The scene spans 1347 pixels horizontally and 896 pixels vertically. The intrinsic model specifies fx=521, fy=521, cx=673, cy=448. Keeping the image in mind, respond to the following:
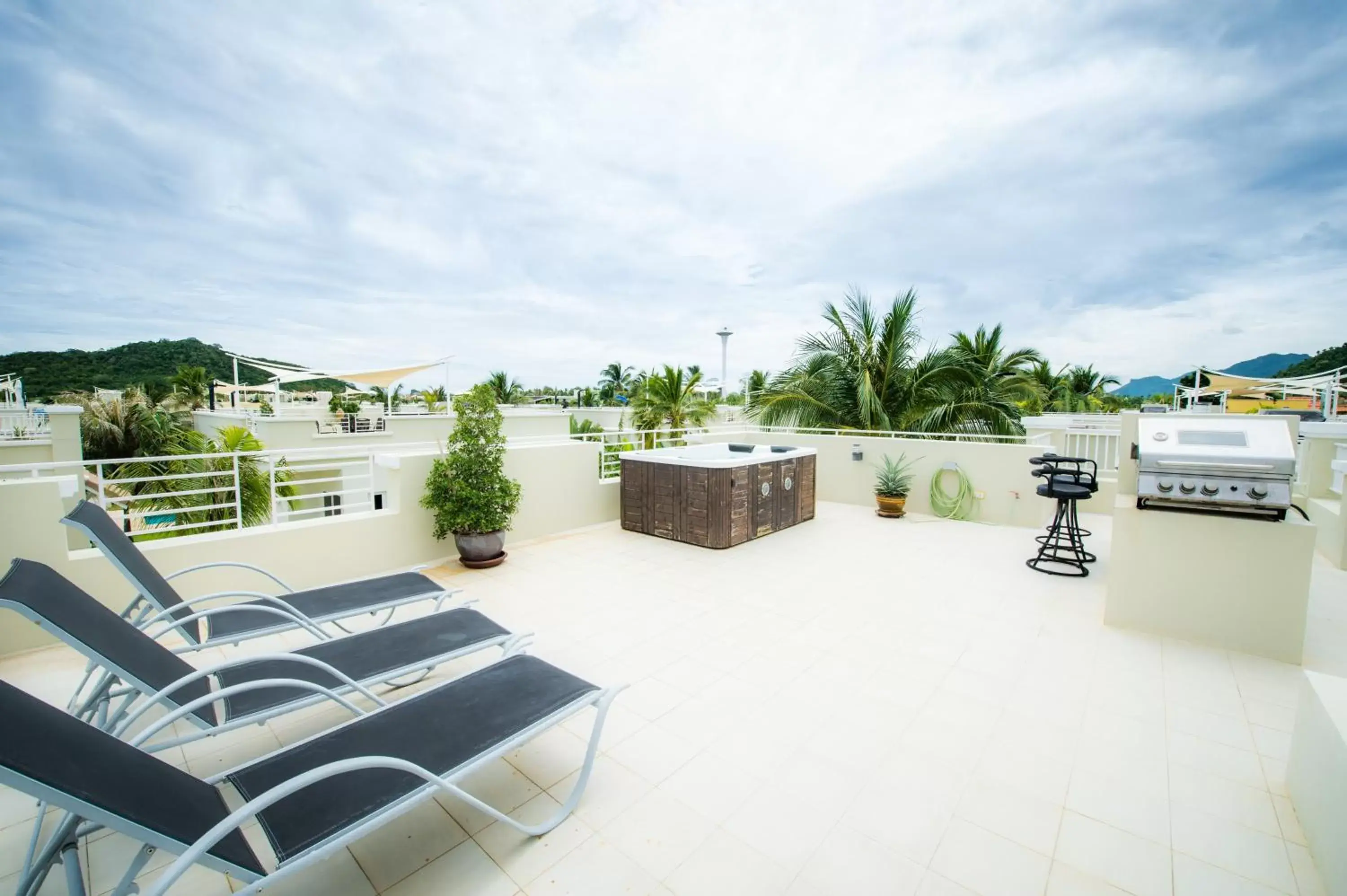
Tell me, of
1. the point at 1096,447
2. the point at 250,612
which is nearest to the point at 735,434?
the point at 1096,447

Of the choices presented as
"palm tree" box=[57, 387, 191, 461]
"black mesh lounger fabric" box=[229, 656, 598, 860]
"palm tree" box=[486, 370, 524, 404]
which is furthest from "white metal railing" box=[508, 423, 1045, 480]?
"palm tree" box=[486, 370, 524, 404]

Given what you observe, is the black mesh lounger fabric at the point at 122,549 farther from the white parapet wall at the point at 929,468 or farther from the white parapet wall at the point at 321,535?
the white parapet wall at the point at 929,468

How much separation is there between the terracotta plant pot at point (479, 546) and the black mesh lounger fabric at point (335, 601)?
1.36m

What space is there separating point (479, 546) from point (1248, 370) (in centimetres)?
3963

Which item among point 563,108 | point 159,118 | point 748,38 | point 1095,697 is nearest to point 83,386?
point 159,118

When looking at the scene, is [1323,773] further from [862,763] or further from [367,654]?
[367,654]

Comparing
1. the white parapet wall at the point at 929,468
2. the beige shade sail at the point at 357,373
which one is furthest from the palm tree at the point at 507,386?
the white parapet wall at the point at 929,468

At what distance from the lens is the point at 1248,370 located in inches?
1084

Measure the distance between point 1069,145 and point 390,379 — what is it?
17.6 m

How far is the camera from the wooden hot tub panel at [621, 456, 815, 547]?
5891 mm

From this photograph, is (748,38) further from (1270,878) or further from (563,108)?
(1270,878)

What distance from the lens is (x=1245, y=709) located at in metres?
2.83

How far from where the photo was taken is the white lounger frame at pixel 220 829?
3.67ft

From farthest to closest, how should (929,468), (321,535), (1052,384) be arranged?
(1052,384) < (929,468) < (321,535)
